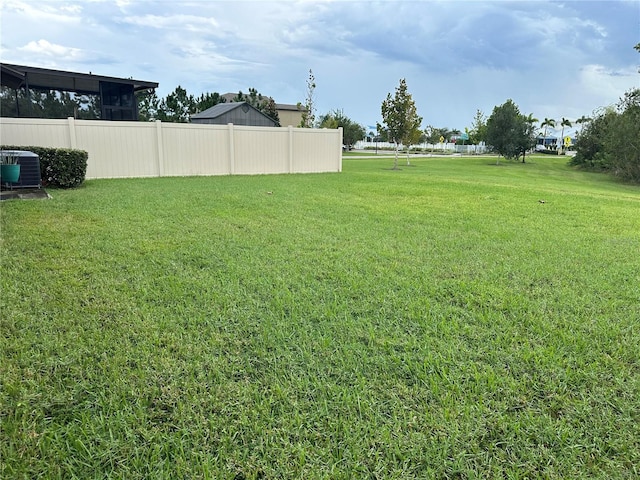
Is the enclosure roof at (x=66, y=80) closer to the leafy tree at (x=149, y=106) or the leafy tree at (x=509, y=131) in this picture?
the leafy tree at (x=149, y=106)

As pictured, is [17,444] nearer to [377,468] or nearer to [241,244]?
[377,468]

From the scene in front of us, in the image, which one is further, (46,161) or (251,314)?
(46,161)

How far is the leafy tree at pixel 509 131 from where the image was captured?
104 feet

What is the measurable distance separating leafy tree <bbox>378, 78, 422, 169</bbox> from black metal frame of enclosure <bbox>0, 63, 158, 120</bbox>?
12.7m

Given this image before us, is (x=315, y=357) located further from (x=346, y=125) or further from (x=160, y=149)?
(x=346, y=125)

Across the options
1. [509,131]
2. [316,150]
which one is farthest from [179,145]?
[509,131]

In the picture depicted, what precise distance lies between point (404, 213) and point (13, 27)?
22.2ft

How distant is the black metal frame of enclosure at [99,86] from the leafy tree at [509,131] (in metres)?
25.8

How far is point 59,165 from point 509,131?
31.7m

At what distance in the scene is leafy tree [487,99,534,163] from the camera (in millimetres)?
31594

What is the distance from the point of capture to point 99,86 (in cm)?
1828

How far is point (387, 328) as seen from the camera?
2.63 meters

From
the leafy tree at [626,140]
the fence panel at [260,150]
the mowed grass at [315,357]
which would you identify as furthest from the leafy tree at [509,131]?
the mowed grass at [315,357]

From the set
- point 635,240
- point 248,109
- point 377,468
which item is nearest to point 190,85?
point 248,109
